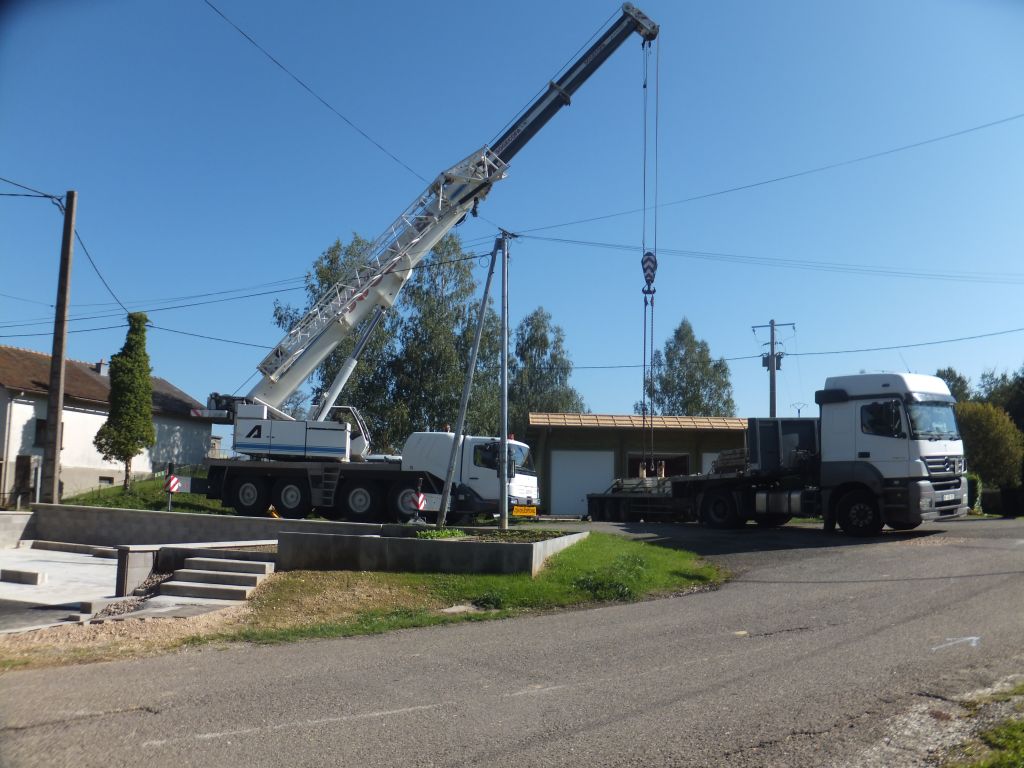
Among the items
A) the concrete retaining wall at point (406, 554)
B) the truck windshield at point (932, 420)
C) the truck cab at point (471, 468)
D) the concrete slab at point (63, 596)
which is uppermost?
the truck windshield at point (932, 420)

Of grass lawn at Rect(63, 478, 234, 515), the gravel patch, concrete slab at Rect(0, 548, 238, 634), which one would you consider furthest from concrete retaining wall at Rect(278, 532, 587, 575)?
grass lawn at Rect(63, 478, 234, 515)

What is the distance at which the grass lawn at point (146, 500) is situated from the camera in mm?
27422

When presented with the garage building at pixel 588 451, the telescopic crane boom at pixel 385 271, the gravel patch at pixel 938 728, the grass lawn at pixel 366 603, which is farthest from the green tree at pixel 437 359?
the gravel patch at pixel 938 728

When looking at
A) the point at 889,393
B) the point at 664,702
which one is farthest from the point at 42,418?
the point at 664,702

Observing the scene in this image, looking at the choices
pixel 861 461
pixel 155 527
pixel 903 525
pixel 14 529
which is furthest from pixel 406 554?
pixel 14 529

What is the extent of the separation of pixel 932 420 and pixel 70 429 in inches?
1225

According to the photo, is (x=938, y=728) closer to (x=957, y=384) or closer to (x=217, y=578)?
(x=217, y=578)

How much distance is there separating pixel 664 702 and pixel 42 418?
33067mm

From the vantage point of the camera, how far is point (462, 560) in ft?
41.0

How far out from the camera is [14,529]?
835 inches

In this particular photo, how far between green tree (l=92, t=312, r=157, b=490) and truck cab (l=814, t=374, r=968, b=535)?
24.1 metres

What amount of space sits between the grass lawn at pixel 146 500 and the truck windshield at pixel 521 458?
915cm

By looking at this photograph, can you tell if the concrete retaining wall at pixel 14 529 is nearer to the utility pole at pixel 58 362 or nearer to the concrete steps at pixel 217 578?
the utility pole at pixel 58 362

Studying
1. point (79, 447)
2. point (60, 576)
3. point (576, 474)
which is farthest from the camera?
point (576, 474)
